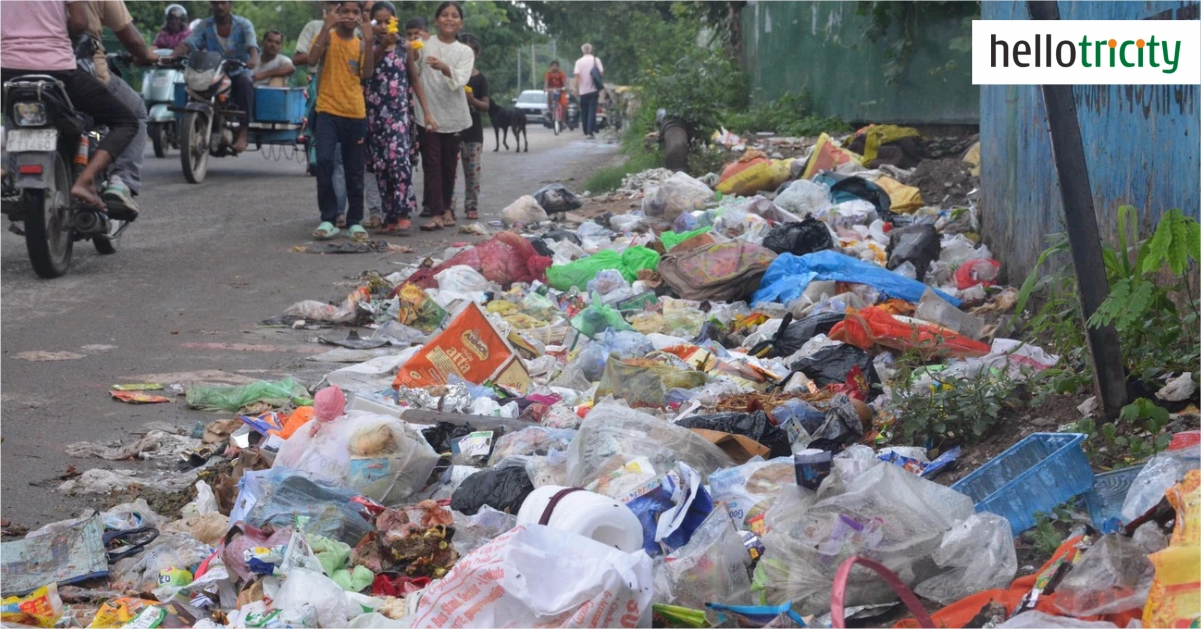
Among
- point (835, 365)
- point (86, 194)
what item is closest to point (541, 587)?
point (835, 365)

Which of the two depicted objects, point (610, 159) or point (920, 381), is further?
point (610, 159)

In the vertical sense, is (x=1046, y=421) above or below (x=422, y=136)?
below

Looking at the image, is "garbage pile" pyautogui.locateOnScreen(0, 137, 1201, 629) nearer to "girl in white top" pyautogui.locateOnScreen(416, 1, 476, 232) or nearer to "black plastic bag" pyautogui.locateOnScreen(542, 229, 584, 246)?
"black plastic bag" pyautogui.locateOnScreen(542, 229, 584, 246)

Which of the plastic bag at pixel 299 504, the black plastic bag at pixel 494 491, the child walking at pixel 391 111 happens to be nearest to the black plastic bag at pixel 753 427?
the black plastic bag at pixel 494 491

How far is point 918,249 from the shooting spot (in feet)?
23.0

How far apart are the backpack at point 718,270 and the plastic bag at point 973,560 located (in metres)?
3.88

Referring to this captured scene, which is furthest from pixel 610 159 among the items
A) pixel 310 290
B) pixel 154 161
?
pixel 310 290

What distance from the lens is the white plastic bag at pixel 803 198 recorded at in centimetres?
887

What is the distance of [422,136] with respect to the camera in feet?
32.4

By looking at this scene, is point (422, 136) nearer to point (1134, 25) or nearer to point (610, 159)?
point (1134, 25)

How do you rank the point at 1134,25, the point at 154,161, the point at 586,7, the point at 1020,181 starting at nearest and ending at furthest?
1. the point at 1134,25
2. the point at 1020,181
3. the point at 154,161
4. the point at 586,7

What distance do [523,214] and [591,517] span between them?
7.49 metres

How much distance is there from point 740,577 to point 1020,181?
13.2 feet

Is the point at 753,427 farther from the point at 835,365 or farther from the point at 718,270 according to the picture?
the point at 718,270
